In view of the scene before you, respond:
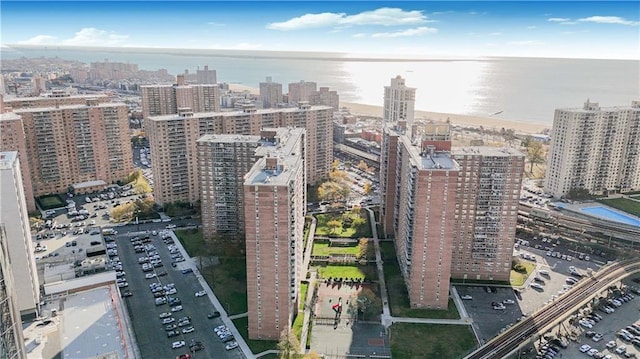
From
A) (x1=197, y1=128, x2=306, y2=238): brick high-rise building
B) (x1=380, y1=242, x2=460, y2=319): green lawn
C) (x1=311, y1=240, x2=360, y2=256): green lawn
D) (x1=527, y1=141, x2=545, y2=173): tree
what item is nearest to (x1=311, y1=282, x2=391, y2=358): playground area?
(x1=380, y1=242, x2=460, y2=319): green lawn

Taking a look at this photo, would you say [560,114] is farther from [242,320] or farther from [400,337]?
[242,320]

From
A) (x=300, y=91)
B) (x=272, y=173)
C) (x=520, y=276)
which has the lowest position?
(x=520, y=276)

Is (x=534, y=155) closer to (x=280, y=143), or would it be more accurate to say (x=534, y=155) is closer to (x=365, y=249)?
(x=365, y=249)

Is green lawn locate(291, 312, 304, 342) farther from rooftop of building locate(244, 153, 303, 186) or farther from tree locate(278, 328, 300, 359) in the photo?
rooftop of building locate(244, 153, 303, 186)

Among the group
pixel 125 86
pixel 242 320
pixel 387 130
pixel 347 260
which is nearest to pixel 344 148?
pixel 387 130

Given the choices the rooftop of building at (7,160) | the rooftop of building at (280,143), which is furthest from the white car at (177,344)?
A: the rooftop of building at (7,160)

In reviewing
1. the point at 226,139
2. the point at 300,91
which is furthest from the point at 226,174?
the point at 300,91
